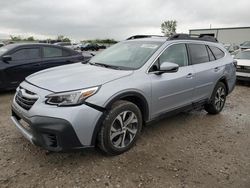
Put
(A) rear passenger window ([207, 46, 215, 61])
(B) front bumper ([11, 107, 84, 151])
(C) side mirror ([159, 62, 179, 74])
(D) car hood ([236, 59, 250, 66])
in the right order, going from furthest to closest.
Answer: (D) car hood ([236, 59, 250, 66]), (A) rear passenger window ([207, 46, 215, 61]), (C) side mirror ([159, 62, 179, 74]), (B) front bumper ([11, 107, 84, 151])

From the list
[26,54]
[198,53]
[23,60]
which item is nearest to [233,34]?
[198,53]

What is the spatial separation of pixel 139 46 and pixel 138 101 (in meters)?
1.11

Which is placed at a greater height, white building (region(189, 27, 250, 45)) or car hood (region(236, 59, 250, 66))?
white building (region(189, 27, 250, 45))

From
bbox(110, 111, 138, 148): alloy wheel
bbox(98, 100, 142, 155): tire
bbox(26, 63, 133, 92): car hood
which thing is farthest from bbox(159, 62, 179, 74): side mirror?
bbox(110, 111, 138, 148): alloy wheel

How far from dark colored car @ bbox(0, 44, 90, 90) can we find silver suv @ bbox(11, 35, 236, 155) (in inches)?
119

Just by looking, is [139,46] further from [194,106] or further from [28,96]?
[28,96]

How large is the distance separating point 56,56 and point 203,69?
4478 mm

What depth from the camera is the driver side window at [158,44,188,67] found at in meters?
3.81

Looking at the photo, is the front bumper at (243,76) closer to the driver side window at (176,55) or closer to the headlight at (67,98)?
the driver side window at (176,55)

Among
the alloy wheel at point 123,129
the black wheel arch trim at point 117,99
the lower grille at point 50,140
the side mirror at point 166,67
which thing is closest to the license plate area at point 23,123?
the lower grille at point 50,140

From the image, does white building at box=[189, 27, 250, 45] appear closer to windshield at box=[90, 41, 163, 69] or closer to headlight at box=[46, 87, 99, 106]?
windshield at box=[90, 41, 163, 69]

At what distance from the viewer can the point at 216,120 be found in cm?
488

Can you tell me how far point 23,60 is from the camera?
652 centimetres

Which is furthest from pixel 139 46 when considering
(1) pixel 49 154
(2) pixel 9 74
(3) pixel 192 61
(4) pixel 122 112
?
(2) pixel 9 74
